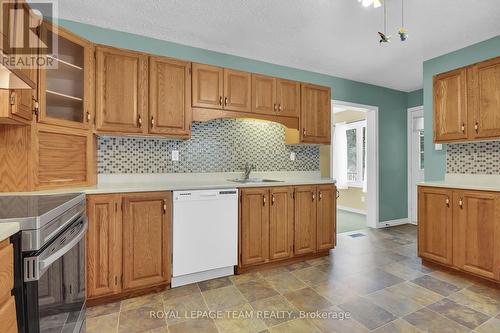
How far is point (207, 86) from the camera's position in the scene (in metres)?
2.73

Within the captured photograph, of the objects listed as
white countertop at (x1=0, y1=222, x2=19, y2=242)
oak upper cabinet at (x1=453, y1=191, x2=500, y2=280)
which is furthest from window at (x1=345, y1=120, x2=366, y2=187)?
white countertop at (x1=0, y1=222, x2=19, y2=242)

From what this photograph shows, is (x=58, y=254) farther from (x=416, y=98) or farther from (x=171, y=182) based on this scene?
(x=416, y=98)

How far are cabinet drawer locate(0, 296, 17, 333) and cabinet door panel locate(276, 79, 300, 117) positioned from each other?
2.75 metres

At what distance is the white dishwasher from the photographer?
2334mm

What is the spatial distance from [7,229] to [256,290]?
1.91 metres

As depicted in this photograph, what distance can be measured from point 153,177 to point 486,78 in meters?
3.60

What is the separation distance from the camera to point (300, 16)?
248 centimetres

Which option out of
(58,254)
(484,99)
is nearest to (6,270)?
(58,254)

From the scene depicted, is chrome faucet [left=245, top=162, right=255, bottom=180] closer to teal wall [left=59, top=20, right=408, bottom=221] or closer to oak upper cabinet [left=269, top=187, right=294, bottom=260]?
oak upper cabinet [left=269, top=187, right=294, bottom=260]

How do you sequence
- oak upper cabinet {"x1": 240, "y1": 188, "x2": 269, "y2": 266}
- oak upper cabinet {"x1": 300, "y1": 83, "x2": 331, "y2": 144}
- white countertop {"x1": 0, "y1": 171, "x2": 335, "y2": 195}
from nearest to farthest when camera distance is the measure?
white countertop {"x1": 0, "y1": 171, "x2": 335, "y2": 195} → oak upper cabinet {"x1": 240, "y1": 188, "x2": 269, "y2": 266} → oak upper cabinet {"x1": 300, "y1": 83, "x2": 331, "y2": 144}

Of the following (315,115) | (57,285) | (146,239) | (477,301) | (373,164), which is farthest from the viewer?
(373,164)

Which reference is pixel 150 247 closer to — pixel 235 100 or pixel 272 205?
pixel 272 205

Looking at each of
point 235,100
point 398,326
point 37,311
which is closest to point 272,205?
point 235,100

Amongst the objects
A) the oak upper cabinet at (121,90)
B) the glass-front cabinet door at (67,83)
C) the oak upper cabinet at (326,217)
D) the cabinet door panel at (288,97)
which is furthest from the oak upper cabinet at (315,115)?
the glass-front cabinet door at (67,83)
